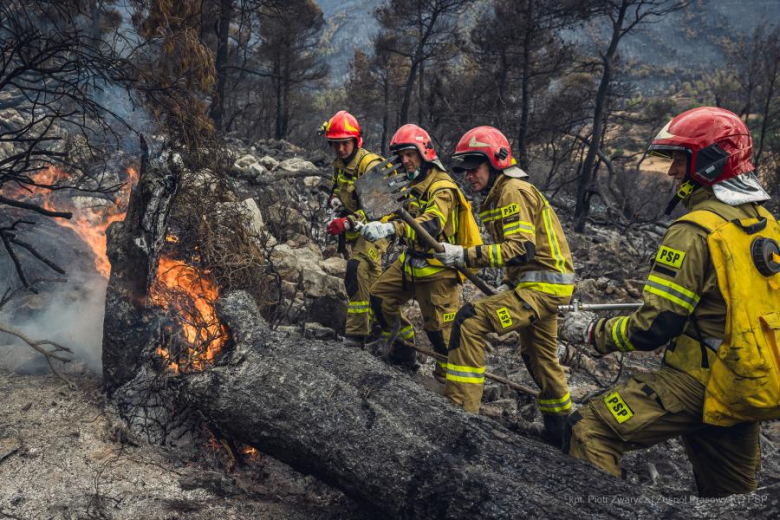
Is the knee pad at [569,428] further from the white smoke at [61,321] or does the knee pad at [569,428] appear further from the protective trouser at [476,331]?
the white smoke at [61,321]

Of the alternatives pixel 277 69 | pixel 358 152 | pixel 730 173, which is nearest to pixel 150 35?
pixel 358 152

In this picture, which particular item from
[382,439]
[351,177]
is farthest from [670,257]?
[351,177]

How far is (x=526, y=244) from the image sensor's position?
11.0 feet

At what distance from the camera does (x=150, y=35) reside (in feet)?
14.1

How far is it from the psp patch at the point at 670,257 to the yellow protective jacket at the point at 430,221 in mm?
1750

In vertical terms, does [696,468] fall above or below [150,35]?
below

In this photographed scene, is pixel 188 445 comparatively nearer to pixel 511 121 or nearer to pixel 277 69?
pixel 511 121

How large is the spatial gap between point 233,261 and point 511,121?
43.0ft

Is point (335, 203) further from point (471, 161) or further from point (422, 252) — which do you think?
point (471, 161)

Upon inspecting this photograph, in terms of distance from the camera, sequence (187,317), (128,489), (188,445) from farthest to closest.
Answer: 1. (187,317)
2. (188,445)
3. (128,489)

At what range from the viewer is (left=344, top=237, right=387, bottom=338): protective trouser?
186 inches

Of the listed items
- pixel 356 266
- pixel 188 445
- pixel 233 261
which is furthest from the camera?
pixel 356 266

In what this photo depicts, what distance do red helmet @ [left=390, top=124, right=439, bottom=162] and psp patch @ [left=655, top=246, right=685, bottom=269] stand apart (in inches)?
92.2

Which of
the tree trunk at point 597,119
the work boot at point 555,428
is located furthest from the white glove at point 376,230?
the tree trunk at point 597,119
